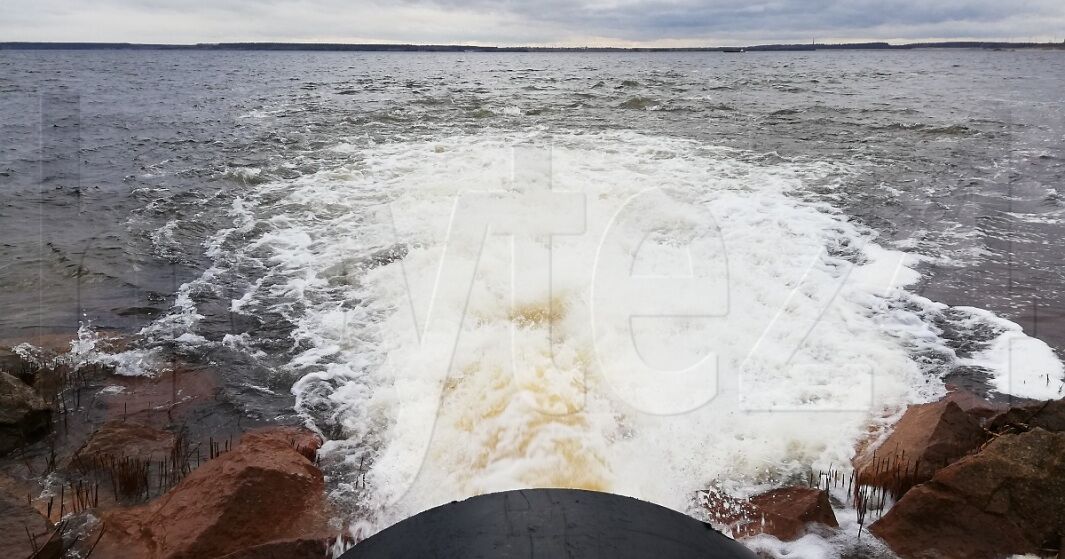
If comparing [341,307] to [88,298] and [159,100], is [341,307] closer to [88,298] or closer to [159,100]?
[88,298]

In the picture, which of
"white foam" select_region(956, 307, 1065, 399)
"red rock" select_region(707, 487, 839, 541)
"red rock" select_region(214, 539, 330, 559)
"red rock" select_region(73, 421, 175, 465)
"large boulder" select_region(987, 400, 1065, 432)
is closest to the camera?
"red rock" select_region(214, 539, 330, 559)

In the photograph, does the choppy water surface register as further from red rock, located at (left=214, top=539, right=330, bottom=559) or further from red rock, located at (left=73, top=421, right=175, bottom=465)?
red rock, located at (left=73, top=421, right=175, bottom=465)

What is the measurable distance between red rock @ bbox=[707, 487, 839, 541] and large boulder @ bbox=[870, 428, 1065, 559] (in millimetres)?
339

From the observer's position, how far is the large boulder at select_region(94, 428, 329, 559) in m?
3.11

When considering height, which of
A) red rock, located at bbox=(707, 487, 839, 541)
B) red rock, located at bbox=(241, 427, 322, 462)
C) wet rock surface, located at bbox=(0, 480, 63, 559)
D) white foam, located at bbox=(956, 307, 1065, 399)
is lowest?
red rock, located at bbox=(707, 487, 839, 541)

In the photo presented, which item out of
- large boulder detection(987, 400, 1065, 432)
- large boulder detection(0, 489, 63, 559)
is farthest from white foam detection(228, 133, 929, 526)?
large boulder detection(0, 489, 63, 559)

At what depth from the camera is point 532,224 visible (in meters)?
8.08

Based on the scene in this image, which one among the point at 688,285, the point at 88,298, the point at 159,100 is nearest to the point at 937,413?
the point at 688,285

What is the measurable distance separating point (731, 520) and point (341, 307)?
4433mm

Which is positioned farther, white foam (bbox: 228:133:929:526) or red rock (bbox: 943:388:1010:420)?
red rock (bbox: 943:388:1010:420)

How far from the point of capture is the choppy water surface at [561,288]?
171 inches

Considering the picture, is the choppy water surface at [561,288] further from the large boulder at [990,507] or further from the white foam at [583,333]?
the large boulder at [990,507]

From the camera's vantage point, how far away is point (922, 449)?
3.78 metres

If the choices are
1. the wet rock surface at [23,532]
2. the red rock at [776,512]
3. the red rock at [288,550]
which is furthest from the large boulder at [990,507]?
the wet rock surface at [23,532]
